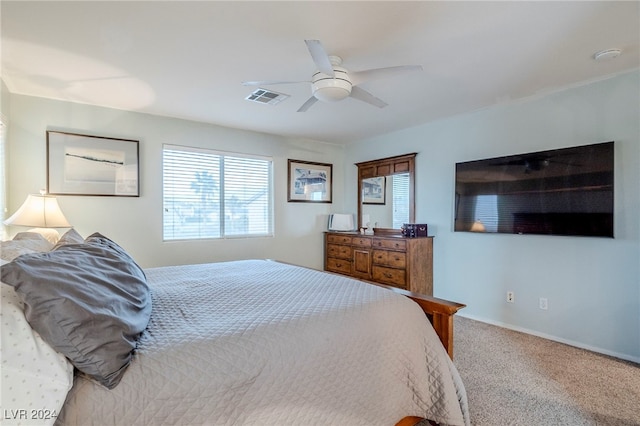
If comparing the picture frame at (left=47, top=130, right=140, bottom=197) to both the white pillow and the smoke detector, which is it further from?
the smoke detector

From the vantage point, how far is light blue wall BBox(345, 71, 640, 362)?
2.57 metres

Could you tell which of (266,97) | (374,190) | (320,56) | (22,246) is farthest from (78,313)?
(374,190)

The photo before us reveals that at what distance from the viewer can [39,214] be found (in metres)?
2.61

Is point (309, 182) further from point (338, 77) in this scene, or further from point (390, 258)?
point (338, 77)

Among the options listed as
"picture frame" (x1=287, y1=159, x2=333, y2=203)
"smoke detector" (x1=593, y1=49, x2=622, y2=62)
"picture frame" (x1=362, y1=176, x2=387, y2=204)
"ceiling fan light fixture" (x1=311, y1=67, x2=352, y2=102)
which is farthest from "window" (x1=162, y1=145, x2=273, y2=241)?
"smoke detector" (x1=593, y1=49, x2=622, y2=62)

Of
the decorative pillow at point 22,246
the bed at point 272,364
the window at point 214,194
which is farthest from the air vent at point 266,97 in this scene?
the decorative pillow at point 22,246

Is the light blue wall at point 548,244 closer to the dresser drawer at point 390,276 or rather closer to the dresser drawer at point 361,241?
the dresser drawer at point 390,276

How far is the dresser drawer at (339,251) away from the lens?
457cm

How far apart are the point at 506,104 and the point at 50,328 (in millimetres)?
3964

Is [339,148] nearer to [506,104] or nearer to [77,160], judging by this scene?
[506,104]

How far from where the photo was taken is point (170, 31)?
1.99 meters

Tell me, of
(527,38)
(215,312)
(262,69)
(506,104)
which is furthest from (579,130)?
(215,312)

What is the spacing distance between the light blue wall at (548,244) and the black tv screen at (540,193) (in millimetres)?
93

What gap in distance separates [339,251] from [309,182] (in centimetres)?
120
